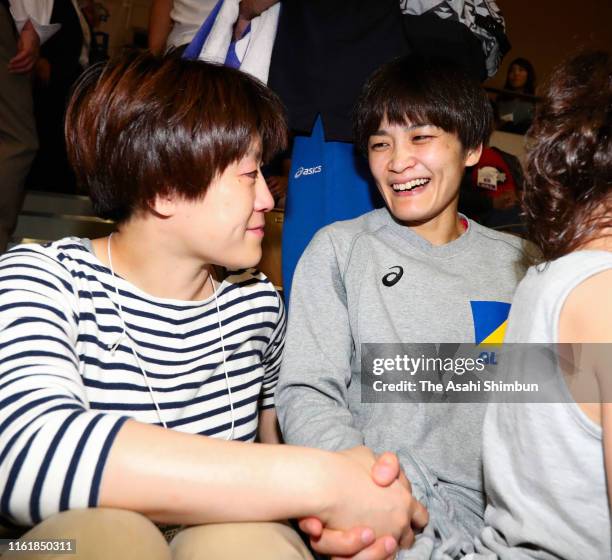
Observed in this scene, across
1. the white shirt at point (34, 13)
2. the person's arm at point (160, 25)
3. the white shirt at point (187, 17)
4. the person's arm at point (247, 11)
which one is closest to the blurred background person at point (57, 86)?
the white shirt at point (34, 13)

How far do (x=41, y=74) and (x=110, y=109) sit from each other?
9.53 feet

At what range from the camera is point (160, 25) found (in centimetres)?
224

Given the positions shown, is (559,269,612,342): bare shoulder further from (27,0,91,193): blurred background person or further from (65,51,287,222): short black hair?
(27,0,91,193): blurred background person

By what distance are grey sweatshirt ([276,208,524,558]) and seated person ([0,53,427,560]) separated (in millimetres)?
112

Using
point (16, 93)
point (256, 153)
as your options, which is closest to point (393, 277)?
point (256, 153)

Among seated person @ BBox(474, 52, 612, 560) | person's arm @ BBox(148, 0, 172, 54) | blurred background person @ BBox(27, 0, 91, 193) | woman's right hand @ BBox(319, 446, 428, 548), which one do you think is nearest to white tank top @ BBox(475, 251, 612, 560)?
seated person @ BBox(474, 52, 612, 560)

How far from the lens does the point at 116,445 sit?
71 centimetres

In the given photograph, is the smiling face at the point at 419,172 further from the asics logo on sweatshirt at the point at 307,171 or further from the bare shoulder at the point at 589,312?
the bare shoulder at the point at 589,312

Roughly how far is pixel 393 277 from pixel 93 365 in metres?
0.63

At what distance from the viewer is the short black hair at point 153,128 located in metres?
1.02

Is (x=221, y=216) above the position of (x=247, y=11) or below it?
below

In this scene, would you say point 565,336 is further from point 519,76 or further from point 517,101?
point 519,76

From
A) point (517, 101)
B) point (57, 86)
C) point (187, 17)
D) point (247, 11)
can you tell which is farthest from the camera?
point (517, 101)

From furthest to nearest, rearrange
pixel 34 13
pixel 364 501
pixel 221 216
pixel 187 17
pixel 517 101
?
1. pixel 517 101
2. pixel 34 13
3. pixel 187 17
4. pixel 221 216
5. pixel 364 501
